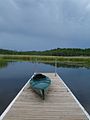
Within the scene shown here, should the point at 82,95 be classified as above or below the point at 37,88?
below

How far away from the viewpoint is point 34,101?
11.3m

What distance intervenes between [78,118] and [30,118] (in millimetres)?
1651

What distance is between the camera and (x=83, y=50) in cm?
10262

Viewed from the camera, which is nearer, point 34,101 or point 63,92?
point 34,101

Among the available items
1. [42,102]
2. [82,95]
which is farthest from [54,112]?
[82,95]

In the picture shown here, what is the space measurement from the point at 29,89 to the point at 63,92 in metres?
1.99

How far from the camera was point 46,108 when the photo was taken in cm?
1015

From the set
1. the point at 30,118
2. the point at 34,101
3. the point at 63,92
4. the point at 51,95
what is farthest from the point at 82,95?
the point at 30,118

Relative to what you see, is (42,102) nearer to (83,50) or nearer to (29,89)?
(29,89)

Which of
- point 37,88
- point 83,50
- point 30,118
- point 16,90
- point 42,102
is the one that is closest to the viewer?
point 30,118

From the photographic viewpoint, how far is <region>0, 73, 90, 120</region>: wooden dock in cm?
896

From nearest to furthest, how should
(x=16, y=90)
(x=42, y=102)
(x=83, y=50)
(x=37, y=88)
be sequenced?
(x=42, y=102) → (x=37, y=88) → (x=16, y=90) → (x=83, y=50)

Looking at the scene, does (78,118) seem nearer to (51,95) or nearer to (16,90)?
(51,95)

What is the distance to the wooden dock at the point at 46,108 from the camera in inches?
353
